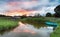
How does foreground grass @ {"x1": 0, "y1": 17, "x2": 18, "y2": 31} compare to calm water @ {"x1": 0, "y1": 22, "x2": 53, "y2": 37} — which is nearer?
calm water @ {"x1": 0, "y1": 22, "x2": 53, "y2": 37}

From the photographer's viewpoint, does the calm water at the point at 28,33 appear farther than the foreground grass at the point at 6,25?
No

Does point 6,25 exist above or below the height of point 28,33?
above

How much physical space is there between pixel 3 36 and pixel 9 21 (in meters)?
4.72

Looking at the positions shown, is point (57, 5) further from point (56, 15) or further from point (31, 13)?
point (31, 13)

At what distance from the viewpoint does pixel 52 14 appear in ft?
30.3

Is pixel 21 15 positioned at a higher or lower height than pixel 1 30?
higher

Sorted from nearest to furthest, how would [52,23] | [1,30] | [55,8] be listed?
[1,30] → [55,8] → [52,23]

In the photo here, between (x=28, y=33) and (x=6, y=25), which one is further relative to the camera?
(x=6, y=25)

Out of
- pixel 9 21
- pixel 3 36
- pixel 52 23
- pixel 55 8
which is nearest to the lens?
pixel 3 36

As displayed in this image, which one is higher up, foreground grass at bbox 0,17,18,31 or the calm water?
foreground grass at bbox 0,17,18,31

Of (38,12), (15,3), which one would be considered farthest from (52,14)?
(15,3)

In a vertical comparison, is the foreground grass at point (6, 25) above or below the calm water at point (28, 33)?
above

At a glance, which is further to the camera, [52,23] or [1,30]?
[52,23]

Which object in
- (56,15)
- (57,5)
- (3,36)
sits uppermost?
(57,5)
